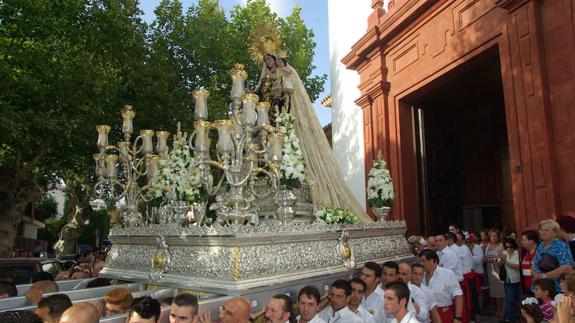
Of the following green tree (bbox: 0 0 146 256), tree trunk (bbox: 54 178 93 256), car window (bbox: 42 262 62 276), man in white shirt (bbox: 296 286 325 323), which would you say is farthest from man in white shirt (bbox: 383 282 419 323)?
tree trunk (bbox: 54 178 93 256)

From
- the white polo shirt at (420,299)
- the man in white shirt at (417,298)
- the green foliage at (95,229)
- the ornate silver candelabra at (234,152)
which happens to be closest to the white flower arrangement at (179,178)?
the ornate silver candelabra at (234,152)

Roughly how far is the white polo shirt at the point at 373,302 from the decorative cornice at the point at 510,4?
4.69 m

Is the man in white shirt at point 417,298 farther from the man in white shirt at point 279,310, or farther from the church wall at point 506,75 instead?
the church wall at point 506,75

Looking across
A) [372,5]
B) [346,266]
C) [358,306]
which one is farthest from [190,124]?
[358,306]

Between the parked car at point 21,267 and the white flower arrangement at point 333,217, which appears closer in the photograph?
the white flower arrangement at point 333,217

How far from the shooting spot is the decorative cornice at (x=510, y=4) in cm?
671

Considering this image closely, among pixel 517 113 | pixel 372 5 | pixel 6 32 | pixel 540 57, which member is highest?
pixel 372 5

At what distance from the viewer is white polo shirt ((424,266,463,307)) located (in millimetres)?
5109

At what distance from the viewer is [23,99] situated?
905 centimetres

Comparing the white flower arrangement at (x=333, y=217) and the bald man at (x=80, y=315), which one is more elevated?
the white flower arrangement at (x=333, y=217)

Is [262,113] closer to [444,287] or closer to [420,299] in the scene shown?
[420,299]

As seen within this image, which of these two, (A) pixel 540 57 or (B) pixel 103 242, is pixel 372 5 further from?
(B) pixel 103 242

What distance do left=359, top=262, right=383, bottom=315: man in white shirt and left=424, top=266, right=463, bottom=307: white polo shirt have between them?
778mm

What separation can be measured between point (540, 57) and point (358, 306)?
449 centimetres
